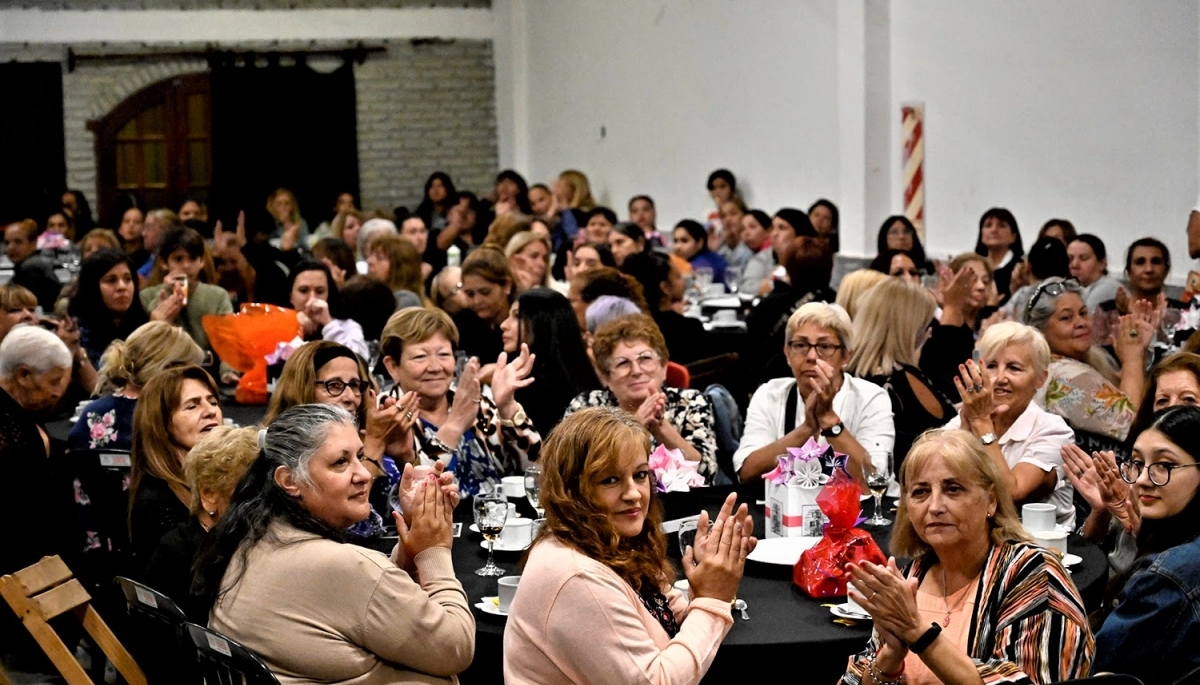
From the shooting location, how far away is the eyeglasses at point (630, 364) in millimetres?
4707

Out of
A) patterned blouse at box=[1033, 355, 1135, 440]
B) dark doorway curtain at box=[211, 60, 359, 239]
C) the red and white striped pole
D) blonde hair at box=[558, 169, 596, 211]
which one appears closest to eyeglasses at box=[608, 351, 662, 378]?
patterned blouse at box=[1033, 355, 1135, 440]

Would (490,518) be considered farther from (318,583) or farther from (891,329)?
(891,329)

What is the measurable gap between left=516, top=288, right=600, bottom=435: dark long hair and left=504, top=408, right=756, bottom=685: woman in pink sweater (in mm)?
2308

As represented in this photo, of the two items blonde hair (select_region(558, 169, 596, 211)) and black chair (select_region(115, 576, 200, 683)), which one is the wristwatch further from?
blonde hair (select_region(558, 169, 596, 211))

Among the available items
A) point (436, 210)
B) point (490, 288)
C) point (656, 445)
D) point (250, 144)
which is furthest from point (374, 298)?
point (250, 144)

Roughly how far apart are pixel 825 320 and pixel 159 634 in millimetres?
2358

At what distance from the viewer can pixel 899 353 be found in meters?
5.42

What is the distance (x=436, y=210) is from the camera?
1584cm

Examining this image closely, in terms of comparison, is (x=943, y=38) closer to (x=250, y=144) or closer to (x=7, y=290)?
(x=7, y=290)

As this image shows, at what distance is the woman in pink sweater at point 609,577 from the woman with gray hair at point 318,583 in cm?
21

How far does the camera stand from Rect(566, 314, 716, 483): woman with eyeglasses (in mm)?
4711

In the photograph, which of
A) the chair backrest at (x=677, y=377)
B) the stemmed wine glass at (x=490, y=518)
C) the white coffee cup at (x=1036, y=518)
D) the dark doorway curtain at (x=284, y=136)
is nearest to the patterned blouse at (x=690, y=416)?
the chair backrest at (x=677, y=377)

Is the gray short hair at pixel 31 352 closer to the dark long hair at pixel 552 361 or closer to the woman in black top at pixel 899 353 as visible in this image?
the dark long hair at pixel 552 361

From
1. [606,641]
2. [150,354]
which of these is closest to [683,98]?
[150,354]
